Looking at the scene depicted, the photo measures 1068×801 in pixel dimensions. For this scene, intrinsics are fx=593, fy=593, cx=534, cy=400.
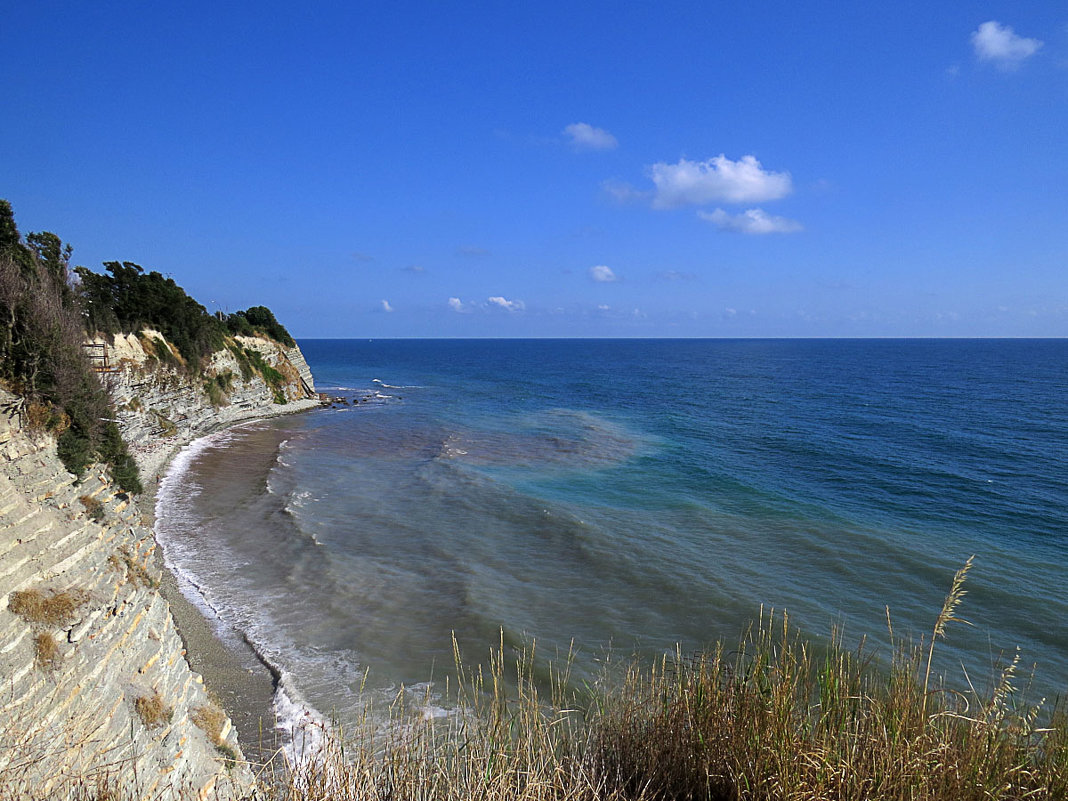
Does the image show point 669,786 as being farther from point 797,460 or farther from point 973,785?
point 797,460

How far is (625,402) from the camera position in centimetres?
6216

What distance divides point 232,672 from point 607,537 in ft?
43.0

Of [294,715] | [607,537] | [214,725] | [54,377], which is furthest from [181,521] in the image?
[607,537]

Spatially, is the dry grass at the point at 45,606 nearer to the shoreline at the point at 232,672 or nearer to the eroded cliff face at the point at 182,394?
the shoreline at the point at 232,672

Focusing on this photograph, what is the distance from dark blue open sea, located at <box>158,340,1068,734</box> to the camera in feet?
49.8

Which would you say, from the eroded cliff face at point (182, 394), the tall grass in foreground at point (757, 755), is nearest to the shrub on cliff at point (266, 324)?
the eroded cliff face at point (182, 394)

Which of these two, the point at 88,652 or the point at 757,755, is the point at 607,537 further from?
the point at 757,755

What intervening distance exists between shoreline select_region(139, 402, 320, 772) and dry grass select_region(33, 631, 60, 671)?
3228 millimetres

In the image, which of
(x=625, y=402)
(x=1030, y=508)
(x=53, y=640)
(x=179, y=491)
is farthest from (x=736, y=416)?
(x=53, y=640)

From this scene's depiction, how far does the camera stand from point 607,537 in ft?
72.7

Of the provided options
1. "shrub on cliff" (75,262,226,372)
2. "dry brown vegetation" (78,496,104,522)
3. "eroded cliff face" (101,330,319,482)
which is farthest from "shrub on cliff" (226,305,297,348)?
"dry brown vegetation" (78,496,104,522)

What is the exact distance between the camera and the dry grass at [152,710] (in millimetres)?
9164

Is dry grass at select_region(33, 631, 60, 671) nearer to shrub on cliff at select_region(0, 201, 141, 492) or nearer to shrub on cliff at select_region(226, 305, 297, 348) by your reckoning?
shrub on cliff at select_region(0, 201, 141, 492)

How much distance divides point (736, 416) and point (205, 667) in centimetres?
4418
